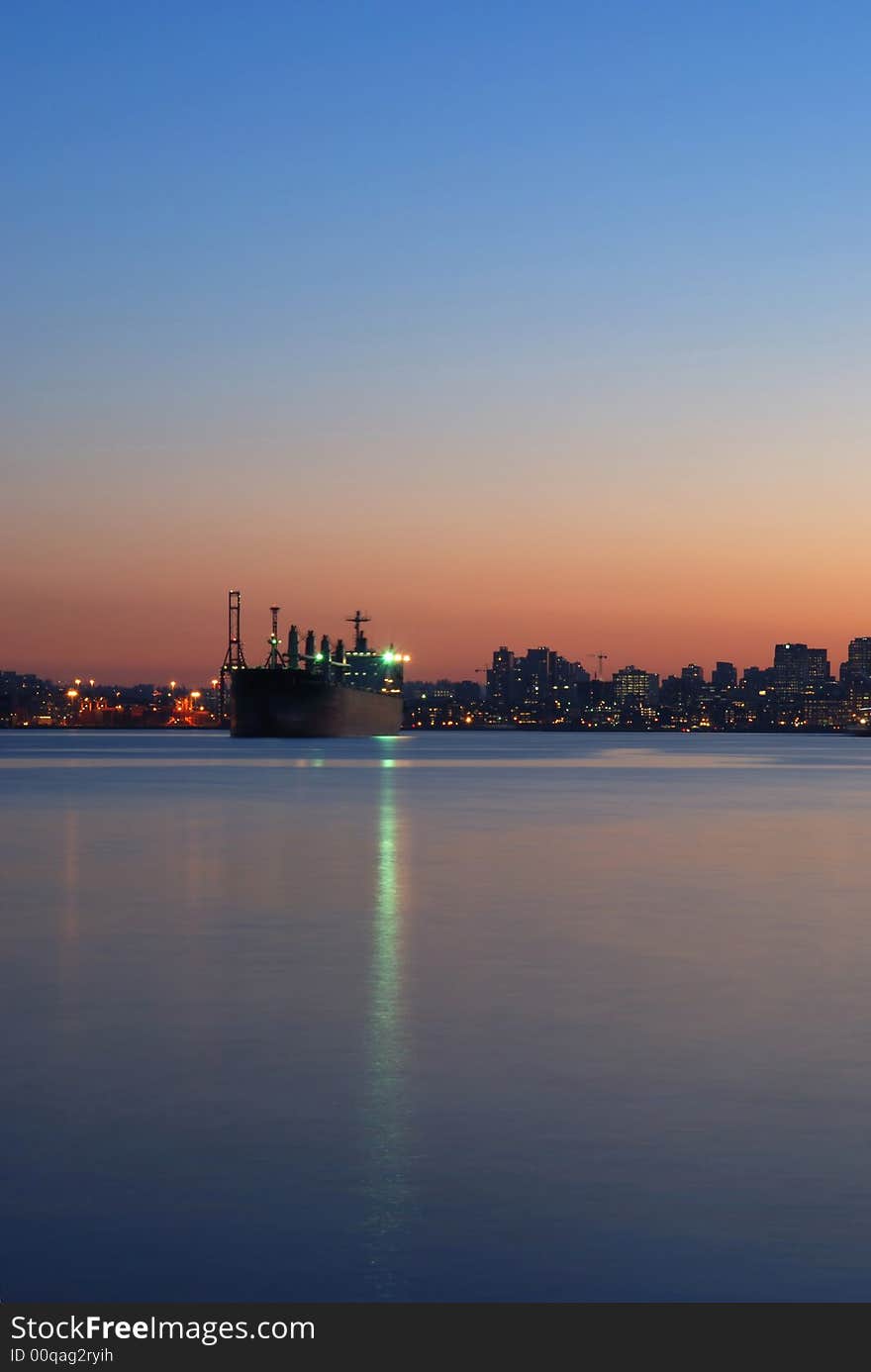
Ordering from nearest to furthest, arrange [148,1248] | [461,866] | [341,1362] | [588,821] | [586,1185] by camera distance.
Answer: [341,1362]
[148,1248]
[586,1185]
[461,866]
[588,821]

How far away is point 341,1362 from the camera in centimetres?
643

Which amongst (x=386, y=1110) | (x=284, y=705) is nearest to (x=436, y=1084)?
(x=386, y=1110)

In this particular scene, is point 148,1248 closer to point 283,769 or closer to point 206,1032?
point 206,1032

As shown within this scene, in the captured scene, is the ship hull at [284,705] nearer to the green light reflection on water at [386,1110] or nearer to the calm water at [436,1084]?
the calm water at [436,1084]

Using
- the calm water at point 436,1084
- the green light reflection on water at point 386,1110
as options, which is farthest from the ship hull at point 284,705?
the green light reflection on water at point 386,1110

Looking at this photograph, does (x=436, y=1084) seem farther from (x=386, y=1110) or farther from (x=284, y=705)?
(x=284, y=705)

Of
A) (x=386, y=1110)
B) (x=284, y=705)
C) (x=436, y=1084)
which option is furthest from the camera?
(x=284, y=705)

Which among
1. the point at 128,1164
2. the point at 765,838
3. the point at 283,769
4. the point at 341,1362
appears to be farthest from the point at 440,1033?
the point at 283,769

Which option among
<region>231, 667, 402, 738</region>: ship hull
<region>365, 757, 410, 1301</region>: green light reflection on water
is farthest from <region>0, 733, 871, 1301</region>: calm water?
<region>231, 667, 402, 738</region>: ship hull

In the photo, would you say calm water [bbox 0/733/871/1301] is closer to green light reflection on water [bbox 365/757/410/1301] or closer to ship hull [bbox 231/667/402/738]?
green light reflection on water [bbox 365/757/410/1301]

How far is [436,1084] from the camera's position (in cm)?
1123

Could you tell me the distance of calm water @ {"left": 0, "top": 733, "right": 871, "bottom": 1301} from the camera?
741 centimetres

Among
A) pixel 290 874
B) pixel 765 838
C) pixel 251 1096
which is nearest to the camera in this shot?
pixel 251 1096

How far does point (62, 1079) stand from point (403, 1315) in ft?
17.0
